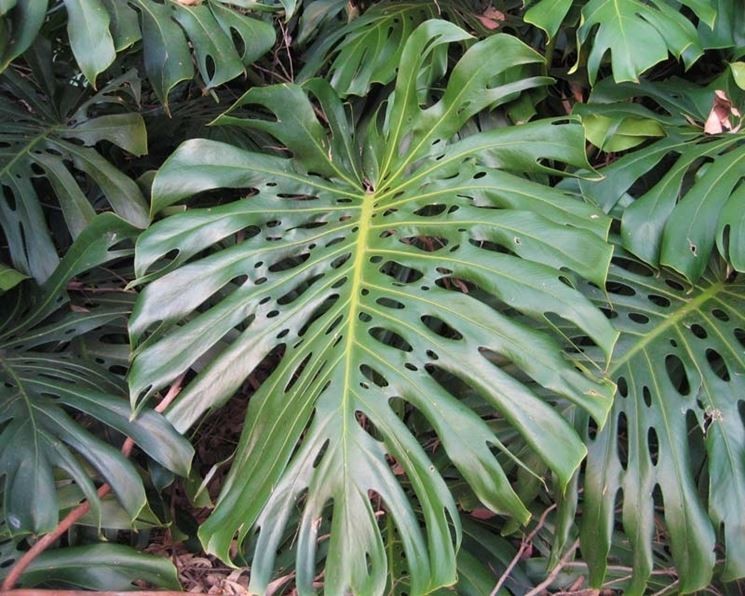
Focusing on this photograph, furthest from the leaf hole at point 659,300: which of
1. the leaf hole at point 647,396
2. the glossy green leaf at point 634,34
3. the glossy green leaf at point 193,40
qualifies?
the glossy green leaf at point 193,40

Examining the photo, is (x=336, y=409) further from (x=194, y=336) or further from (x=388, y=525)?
(x=388, y=525)

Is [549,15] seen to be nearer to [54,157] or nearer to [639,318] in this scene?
[639,318]

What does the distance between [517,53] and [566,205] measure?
0.22 m

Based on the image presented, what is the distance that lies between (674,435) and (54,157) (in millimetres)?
1043

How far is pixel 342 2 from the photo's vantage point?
4.77 ft

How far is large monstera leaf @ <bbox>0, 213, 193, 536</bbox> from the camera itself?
0.89 meters

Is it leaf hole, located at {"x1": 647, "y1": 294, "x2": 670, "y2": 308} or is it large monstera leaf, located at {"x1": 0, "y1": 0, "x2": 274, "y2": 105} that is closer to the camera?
large monstera leaf, located at {"x1": 0, "y1": 0, "x2": 274, "y2": 105}

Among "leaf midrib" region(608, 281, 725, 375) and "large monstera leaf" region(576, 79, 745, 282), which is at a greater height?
"large monstera leaf" region(576, 79, 745, 282)

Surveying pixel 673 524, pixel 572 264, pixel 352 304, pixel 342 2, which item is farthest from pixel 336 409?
pixel 342 2

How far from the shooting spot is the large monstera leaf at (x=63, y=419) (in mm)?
891

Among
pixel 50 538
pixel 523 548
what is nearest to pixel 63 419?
pixel 50 538

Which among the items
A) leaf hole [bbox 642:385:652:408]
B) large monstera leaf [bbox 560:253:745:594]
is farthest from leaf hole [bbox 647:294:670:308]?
leaf hole [bbox 642:385:652:408]

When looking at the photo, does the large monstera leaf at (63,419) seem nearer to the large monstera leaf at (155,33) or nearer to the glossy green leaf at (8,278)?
the glossy green leaf at (8,278)

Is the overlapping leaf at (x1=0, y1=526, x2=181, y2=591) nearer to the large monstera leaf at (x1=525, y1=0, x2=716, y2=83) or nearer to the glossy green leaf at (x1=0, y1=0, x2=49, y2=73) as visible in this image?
the glossy green leaf at (x1=0, y1=0, x2=49, y2=73)
